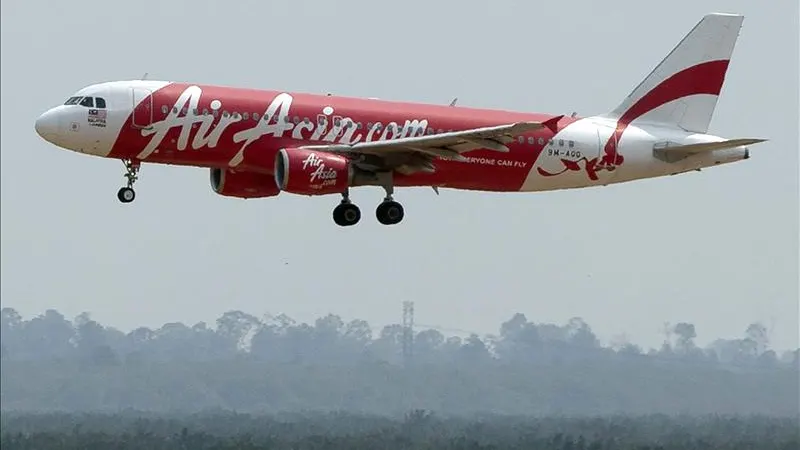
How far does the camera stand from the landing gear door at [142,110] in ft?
188

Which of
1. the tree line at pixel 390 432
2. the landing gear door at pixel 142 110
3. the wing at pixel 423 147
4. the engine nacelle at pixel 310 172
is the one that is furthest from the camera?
the tree line at pixel 390 432

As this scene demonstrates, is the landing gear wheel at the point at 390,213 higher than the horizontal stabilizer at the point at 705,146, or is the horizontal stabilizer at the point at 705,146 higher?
the horizontal stabilizer at the point at 705,146

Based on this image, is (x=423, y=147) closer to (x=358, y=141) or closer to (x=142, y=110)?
(x=358, y=141)

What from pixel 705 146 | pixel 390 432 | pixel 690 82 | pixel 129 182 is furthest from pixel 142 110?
pixel 690 82

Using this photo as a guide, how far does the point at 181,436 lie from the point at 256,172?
30.3 feet

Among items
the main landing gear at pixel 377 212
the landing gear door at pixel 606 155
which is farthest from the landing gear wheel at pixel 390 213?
the landing gear door at pixel 606 155

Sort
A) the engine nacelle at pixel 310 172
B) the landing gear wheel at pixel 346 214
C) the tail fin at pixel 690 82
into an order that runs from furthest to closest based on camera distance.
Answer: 1. the tail fin at pixel 690 82
2. the landing gear wheel at pixel 346 214
3. the engine nacelle at pixel 310 172

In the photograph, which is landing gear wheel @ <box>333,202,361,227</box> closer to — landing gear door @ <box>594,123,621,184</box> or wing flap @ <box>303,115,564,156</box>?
wing flap @ <box>303,115,564,156</box>

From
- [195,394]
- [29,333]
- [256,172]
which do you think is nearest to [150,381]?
[195,394]

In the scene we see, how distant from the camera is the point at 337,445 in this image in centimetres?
6256

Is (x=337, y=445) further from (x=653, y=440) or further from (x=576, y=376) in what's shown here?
(x=576, y=376)

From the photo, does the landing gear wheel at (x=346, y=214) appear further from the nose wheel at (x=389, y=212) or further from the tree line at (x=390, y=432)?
the tree line at (x=390, y=432)

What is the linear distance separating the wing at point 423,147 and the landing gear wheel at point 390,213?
1.15m

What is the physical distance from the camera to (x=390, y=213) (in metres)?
60.3
